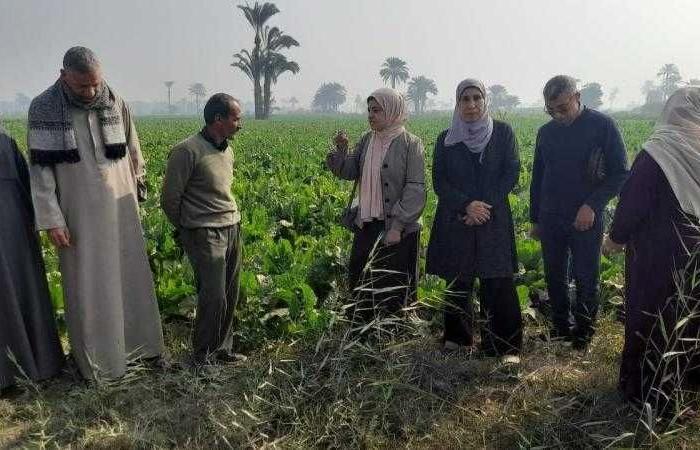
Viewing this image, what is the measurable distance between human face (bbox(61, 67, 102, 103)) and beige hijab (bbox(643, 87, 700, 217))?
2874 millimetres

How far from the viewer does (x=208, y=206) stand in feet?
11.3

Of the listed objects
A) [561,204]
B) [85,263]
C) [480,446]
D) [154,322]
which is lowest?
[480,446]

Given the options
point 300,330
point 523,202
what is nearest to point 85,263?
point 300,330

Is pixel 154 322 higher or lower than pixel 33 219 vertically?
lower

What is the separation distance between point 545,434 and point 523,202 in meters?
5.65

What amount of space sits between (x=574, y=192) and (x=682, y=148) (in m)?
1.07

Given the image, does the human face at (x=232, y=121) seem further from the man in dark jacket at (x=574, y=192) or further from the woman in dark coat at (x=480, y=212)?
the man in dark jacket at (x=574, y=192)

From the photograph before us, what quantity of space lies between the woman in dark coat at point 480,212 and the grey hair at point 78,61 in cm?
211

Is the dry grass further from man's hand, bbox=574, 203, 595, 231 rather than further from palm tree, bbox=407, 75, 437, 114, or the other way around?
palm tree, bbox=407, 75, 437, 114

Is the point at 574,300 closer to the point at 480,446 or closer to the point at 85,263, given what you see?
the point at 480,446

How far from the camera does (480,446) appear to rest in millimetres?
2752

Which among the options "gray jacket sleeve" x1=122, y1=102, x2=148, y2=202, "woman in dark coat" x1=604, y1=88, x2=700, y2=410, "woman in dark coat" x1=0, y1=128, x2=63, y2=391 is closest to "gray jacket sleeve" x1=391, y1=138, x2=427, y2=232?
"woman in dark coat" x1=604, y1=88, x2=700, y2=410

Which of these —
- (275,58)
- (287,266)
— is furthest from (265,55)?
(287,266)

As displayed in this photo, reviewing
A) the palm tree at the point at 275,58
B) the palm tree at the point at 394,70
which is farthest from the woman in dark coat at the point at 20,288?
the palm tree at the point at 394,70
